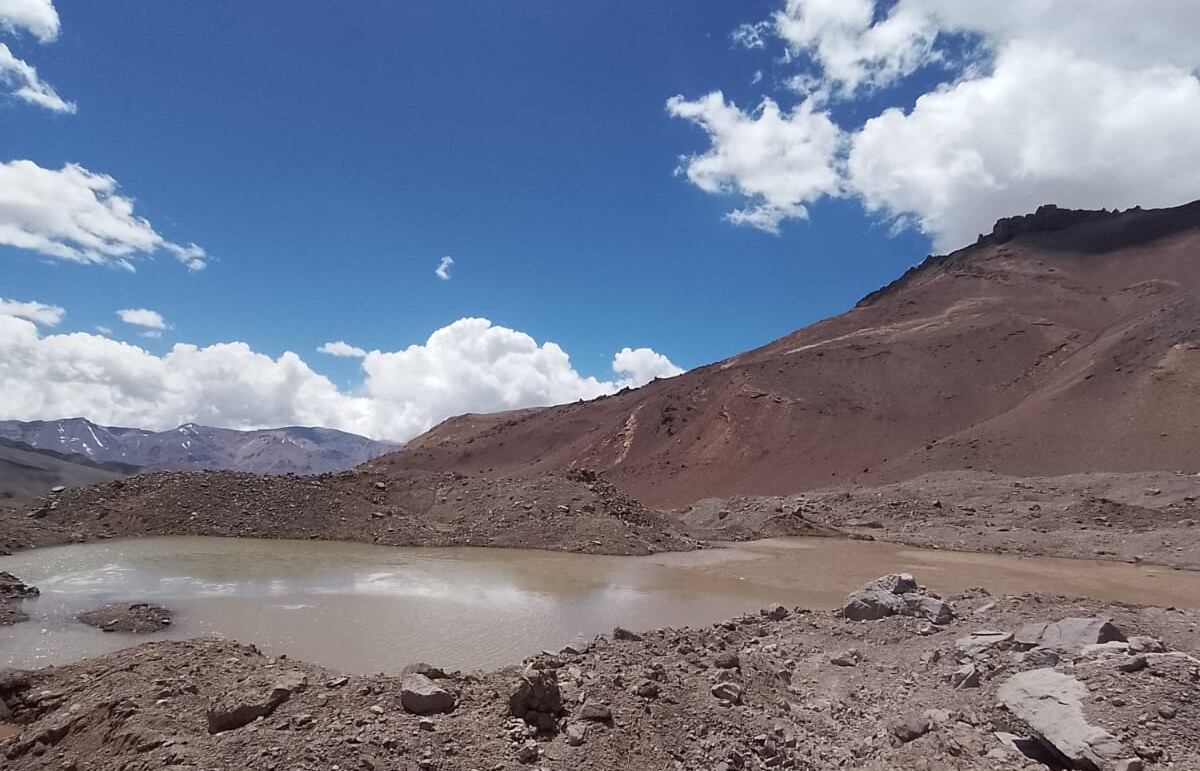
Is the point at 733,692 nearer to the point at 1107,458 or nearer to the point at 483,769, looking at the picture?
the point at 483,769

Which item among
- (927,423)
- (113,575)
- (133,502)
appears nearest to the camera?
(113,575)

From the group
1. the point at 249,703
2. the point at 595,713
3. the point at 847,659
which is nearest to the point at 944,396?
the point at 847,659

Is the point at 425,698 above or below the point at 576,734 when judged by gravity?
above

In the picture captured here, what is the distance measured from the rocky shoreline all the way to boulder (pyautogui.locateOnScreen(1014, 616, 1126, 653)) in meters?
0.03

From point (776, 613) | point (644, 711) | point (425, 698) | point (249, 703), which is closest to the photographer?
point (249, 703)

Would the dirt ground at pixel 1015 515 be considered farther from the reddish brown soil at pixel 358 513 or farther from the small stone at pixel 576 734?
the small stone at pixel 576 734

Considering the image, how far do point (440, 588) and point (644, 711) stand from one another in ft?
39.7

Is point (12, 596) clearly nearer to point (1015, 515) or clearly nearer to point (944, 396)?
point (1015, 515)

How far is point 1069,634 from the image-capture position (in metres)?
8.24

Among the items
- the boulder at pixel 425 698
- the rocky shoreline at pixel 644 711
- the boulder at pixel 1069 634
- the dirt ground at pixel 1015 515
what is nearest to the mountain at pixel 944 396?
the dirt ground at pixel 1015 515

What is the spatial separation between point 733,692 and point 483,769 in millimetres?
3085

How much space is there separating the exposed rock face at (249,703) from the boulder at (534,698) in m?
2.15

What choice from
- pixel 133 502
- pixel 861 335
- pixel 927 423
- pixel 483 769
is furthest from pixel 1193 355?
pixel 133 502

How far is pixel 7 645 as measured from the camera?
11406 millimetres
